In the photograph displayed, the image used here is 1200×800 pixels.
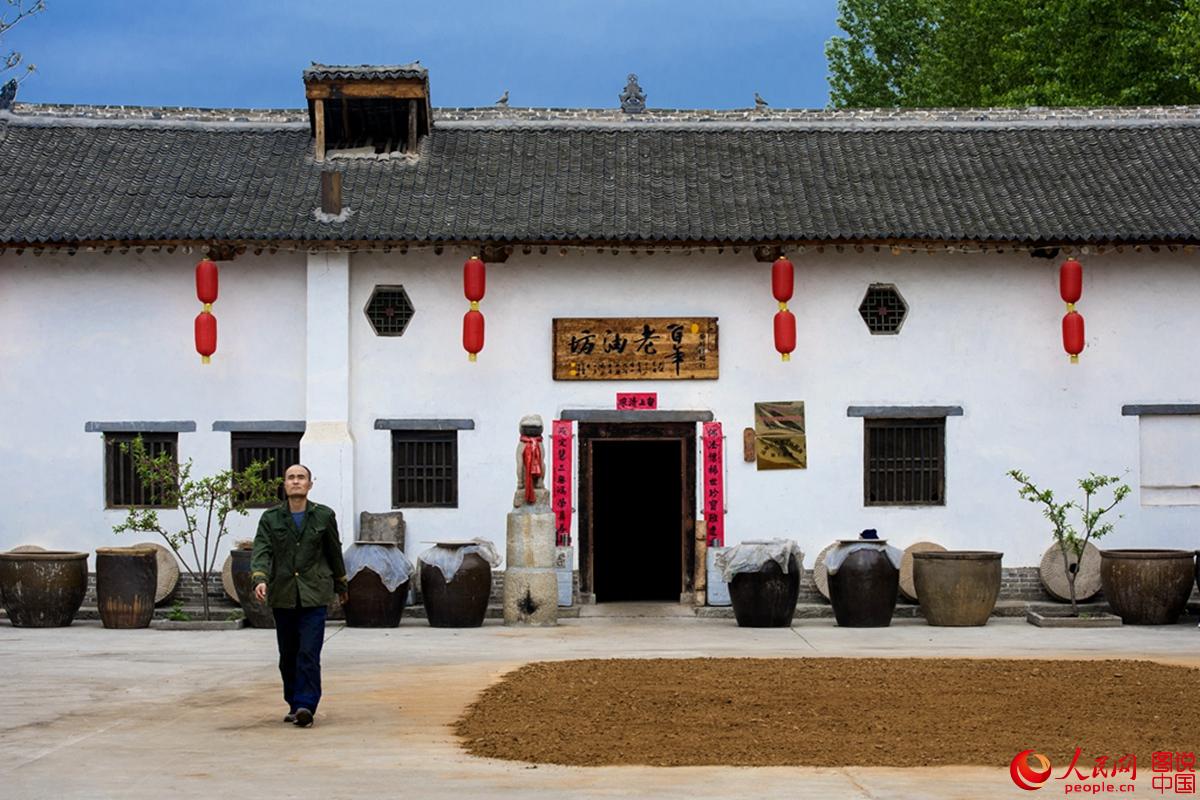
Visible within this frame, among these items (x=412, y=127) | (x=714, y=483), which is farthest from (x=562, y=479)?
(x=412, y=127)

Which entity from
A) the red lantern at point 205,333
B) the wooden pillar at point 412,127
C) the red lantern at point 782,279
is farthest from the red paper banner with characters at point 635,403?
the red lantern at point 205,333

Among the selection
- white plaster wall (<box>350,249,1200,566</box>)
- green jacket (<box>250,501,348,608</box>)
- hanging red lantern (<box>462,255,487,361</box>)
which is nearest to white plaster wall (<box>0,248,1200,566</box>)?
white plaster wall (<box>350,249,1200,566</box>)

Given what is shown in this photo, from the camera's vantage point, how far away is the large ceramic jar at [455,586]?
55.0ft

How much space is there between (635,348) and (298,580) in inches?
364

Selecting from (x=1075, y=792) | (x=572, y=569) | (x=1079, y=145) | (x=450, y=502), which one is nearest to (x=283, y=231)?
(x=450, y=502)

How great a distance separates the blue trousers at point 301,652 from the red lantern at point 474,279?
846 centimetres

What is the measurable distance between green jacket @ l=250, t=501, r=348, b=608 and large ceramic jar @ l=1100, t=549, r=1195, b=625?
9603 mm

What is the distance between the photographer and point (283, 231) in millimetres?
18156

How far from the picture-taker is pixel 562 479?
1859 centimetres

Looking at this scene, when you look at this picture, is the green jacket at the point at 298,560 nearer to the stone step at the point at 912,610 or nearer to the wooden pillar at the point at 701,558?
the stone step at the point at 912,610

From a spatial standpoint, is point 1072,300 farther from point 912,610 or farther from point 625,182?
point 625,182

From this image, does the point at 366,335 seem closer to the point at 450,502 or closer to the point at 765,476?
the point at 450,502

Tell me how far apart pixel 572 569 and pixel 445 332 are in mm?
2843

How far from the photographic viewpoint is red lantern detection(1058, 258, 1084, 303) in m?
18.1
